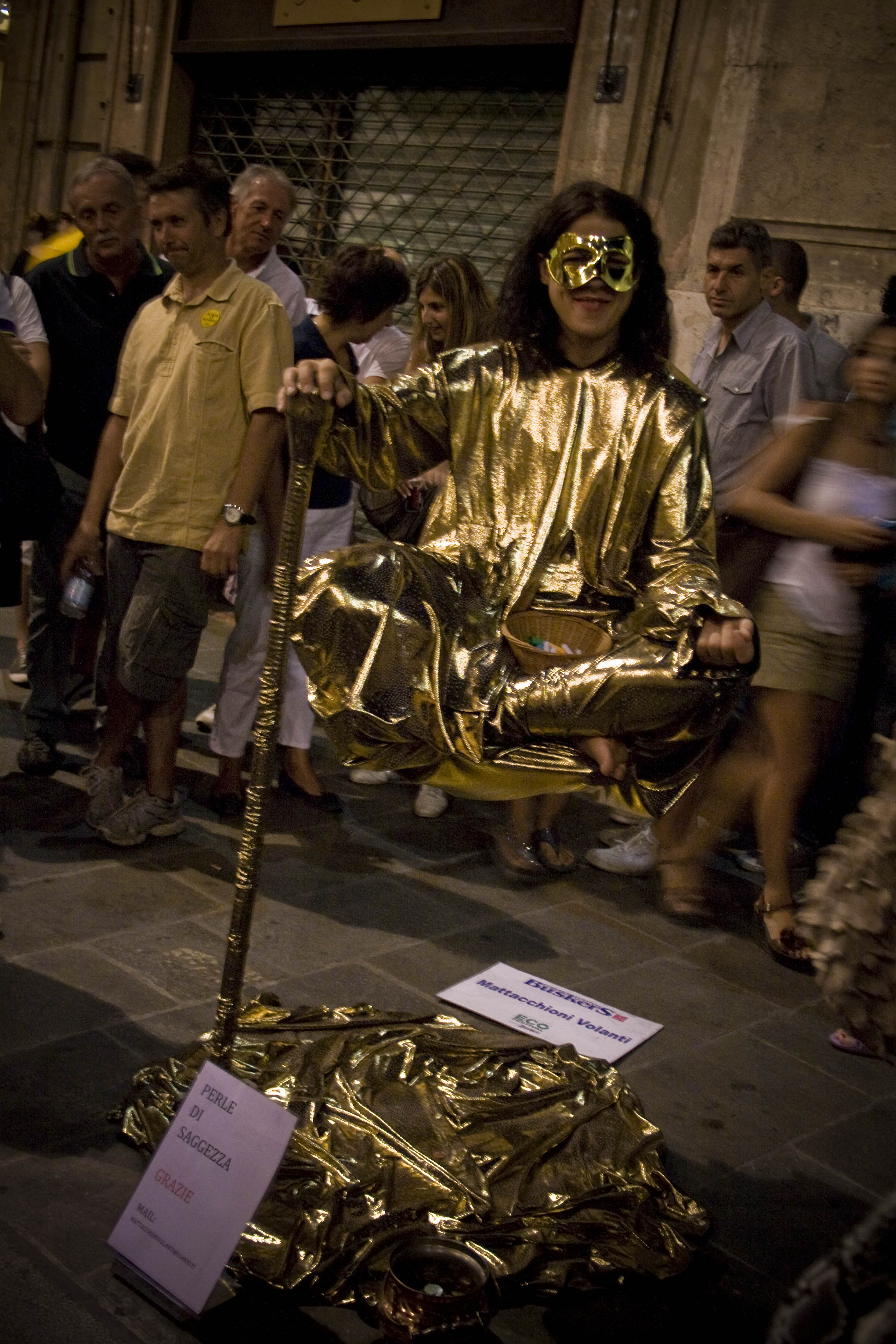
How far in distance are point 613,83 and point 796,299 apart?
82.1 inches

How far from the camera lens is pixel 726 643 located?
2.41m

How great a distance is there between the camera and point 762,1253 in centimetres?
273

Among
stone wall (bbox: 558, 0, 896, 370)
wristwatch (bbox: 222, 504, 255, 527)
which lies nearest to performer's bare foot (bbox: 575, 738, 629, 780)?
wristwatch (bbox: 222, 504, 255, 527)

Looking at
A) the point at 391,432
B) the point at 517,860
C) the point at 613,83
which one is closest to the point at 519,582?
the point at 391,432

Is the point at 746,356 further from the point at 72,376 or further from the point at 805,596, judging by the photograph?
the point at 72,376

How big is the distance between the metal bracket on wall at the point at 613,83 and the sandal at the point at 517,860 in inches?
157

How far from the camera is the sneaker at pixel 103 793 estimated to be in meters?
4.51

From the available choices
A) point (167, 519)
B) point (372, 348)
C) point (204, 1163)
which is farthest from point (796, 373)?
point (204, 1163)

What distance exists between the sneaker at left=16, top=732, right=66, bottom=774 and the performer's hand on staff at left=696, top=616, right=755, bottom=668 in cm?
323

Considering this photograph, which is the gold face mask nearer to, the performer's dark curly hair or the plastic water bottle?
the performer's dark curly hair

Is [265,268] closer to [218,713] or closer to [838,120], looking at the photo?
[218,713]

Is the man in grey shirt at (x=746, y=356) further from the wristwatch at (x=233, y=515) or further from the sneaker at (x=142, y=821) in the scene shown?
the sneaker at (x=142, y=821)

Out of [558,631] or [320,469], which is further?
[320,469]

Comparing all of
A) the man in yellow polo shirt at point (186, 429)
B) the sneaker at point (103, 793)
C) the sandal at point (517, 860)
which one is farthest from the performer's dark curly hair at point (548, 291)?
the sneaker at point (103, 793)
